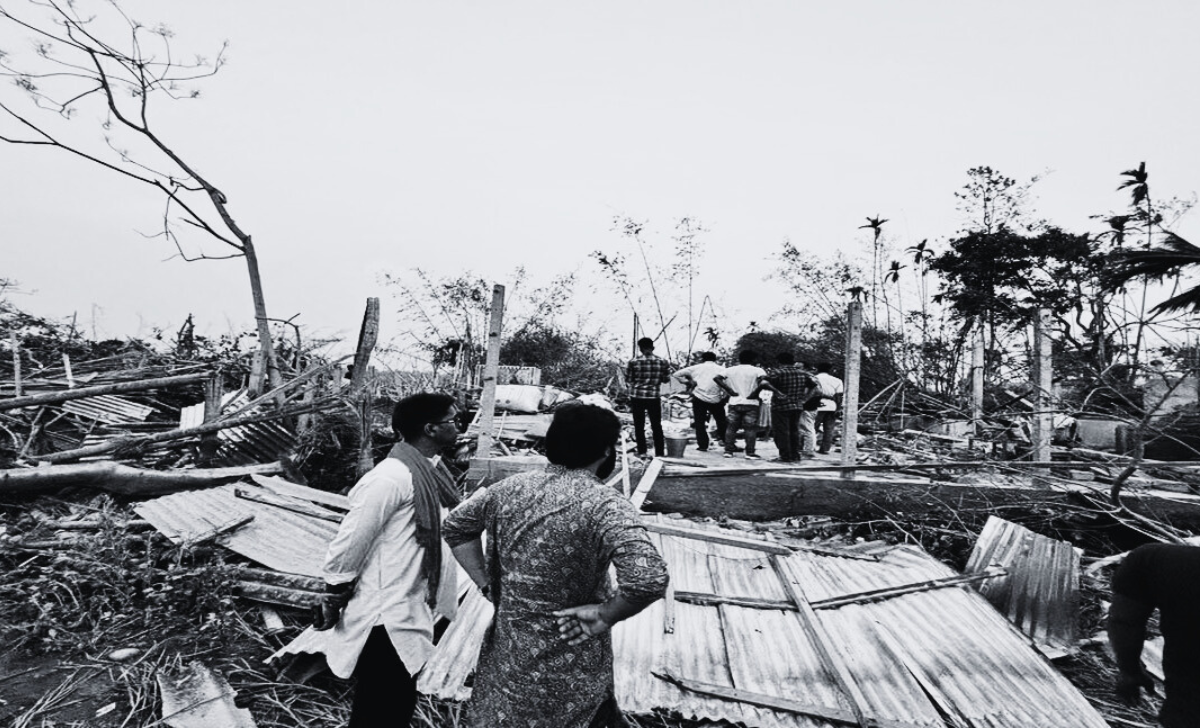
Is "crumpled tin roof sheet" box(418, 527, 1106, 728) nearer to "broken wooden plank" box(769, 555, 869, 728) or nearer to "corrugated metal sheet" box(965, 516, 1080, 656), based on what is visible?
"broken wooden plank" box(769, 555, 869, 728)

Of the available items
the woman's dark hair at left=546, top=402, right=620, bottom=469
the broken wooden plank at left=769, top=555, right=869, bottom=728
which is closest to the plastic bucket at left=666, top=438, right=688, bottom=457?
the broken wooden plank at left=769, top=555, right=869, bottom=728

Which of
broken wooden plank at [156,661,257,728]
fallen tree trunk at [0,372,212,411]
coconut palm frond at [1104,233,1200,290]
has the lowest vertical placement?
broken wooden plank at [156,661,257,728]

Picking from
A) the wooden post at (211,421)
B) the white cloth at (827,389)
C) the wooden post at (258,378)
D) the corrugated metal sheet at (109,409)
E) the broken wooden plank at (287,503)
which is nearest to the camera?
the broken wooden plank at (287,503)

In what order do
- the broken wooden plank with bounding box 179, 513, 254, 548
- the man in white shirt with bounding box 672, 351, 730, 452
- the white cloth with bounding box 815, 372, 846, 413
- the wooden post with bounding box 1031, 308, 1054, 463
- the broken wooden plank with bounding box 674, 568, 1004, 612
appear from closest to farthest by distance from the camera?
1. the broken wooden plank with bounding box 674, 568, 1004, 612
2. the broken wooden plank with bounding box 179, 513, 254, 548
3. the wooden post with bounding box 1031, 308, 1054, 463
4. the man in white shirt with bounding box 672, 351, 730, 452
5. the white cloth with bounding box 815, 372, 846, 413

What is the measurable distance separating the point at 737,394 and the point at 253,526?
5.79 metres

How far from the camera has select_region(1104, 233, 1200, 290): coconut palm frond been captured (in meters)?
12.1

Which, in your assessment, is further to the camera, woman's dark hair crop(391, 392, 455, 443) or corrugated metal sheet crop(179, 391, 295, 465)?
corrugated metal sheet crop(179, 391, 295, 465)

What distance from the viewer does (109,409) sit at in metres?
8.87

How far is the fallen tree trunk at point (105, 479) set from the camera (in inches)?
238

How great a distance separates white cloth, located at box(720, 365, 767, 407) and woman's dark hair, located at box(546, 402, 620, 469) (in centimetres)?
666

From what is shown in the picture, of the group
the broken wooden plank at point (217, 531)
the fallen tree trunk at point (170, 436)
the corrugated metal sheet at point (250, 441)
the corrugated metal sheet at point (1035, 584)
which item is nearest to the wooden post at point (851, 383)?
the corrugated metal sheet at point (1035, 584)

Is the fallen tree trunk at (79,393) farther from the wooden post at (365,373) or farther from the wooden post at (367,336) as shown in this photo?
the wooden post at (367,336)

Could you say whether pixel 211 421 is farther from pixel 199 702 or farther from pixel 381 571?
pixel 381 571

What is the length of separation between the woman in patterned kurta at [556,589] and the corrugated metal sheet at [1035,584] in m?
3.66
